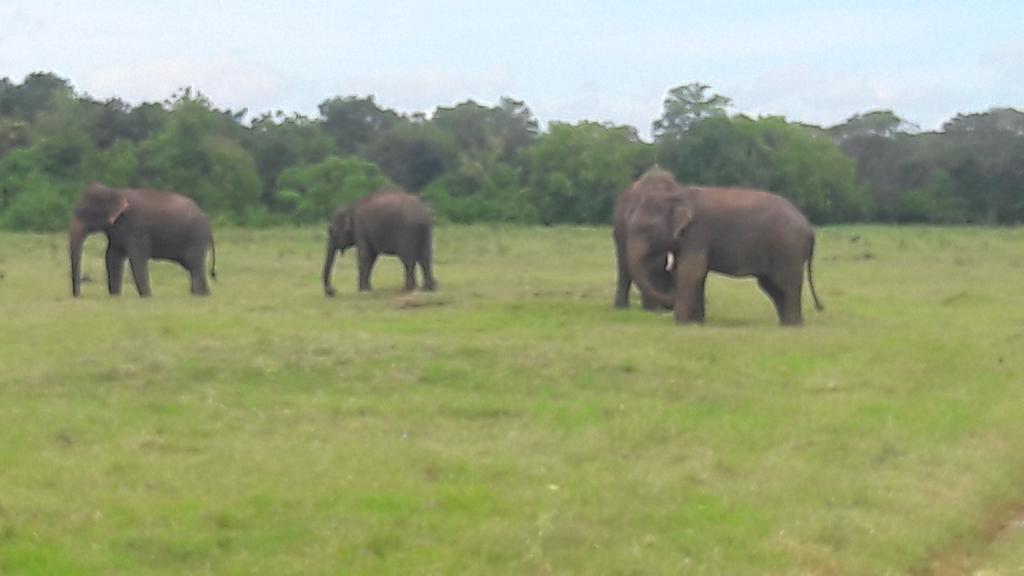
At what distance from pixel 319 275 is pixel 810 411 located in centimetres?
1692

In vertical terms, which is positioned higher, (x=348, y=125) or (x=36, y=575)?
(x=348, y=125)

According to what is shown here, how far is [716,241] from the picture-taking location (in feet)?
58.0

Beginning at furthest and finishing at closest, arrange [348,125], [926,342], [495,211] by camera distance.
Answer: [348,125] < [495,211] < [926,342]

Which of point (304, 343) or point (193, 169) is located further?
point (193, 169)

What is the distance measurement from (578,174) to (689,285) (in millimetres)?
42056

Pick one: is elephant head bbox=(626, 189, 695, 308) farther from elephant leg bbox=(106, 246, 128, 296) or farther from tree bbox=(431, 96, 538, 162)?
tree bbox=(431, 96, 538, 162)

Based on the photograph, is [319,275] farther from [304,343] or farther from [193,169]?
[193,169]

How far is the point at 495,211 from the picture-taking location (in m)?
57.5

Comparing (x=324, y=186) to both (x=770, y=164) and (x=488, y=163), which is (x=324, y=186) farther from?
(x=770, y=164)

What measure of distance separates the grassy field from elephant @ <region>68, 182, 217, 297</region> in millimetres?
2686

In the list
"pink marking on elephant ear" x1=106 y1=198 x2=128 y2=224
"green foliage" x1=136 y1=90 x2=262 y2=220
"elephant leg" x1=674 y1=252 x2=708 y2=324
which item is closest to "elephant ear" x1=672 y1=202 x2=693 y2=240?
"elephant leg" x1=674 y1=252 x2=708 y2=324

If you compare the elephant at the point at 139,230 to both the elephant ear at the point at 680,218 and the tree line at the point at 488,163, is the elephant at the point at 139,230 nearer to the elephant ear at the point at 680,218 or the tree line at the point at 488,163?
the elephant ear at the point at 680,218

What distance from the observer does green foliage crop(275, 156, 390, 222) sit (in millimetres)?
52625

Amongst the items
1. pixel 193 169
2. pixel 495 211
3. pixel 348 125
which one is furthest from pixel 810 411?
pixel 348 125
